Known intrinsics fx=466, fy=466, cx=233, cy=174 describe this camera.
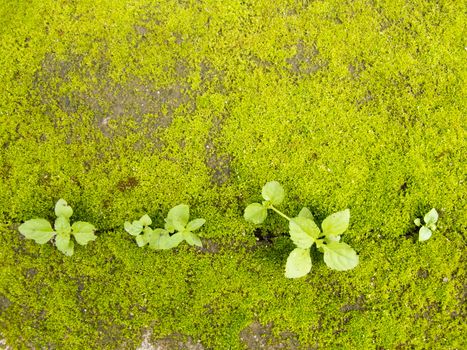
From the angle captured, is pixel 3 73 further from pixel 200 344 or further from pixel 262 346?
pixel 262 346

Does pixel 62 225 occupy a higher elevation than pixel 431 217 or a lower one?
lower

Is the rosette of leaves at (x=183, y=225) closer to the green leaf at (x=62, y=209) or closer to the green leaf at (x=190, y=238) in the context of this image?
the green leaf at (x=190, y=238)

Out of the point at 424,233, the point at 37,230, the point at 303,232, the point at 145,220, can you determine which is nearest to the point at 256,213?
the point at 303,232

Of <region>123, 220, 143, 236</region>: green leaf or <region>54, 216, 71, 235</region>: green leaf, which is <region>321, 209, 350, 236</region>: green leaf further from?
<region>54, 216, 71, 235</region>: green leaf

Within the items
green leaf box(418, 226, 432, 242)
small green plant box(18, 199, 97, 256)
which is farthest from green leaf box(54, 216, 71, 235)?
green leaf box(418, 226, 432, 242)

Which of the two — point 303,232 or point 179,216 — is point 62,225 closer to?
point 179,216

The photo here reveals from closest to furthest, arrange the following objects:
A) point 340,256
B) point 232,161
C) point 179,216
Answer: point 340,256, point 179,216, point 232,161
